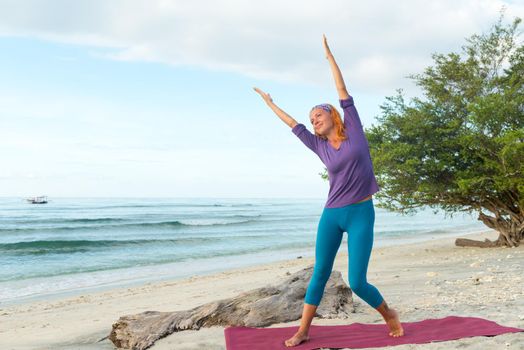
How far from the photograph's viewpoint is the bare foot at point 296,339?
4.87 metres

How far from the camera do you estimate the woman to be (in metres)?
4.63

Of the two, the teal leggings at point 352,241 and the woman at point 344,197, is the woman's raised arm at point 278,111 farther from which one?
the teal leggings at point 352,241

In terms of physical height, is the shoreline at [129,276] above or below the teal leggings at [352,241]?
below

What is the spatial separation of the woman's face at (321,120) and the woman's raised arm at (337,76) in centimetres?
21

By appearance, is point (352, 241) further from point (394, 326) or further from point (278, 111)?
point (278, 111)

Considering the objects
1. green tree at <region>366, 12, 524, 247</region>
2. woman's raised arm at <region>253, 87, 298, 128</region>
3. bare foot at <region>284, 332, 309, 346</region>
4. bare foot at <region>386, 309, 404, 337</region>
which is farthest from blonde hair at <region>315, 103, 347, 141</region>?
green tree at <region>366, 12, 524, 247</region>

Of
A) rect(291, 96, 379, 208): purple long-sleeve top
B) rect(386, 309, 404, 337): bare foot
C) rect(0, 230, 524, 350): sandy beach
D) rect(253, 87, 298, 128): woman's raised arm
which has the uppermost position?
rect(253, 87, 298, 128): woman's raised arm

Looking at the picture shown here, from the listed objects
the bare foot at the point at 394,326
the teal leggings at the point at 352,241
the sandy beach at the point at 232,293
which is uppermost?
the teal leggings at the point at 352,241

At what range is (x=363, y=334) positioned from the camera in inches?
204

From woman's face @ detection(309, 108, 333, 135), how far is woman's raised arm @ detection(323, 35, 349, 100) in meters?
0.21

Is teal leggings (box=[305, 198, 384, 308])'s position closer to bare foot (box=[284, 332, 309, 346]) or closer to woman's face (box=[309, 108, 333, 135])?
bare foot (box=[284, 332, 309, 346])

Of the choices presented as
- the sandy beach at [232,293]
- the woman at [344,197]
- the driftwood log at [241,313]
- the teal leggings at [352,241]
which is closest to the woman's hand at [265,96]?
the woman at [344,197]

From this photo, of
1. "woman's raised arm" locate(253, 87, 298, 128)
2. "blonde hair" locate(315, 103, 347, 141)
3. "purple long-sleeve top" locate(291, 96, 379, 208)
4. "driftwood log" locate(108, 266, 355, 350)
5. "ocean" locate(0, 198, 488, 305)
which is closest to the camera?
"purple long-sleeve top" locate(291, 96, 379, 208)

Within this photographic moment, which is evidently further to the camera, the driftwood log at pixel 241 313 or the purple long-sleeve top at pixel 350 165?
the driftwood log at pixel 241 313
